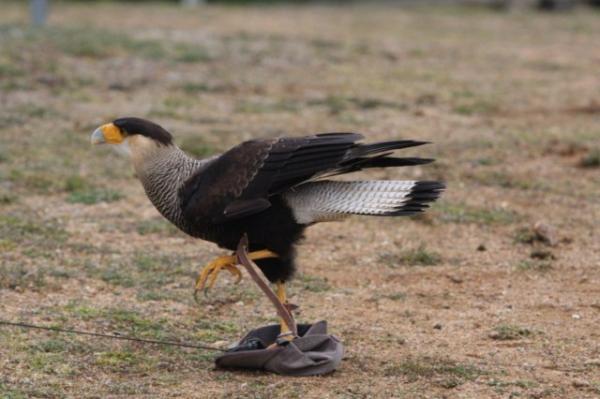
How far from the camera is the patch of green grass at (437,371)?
500 centimetres

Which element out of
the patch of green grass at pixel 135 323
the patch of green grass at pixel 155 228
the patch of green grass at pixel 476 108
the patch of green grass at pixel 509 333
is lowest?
the patch of green grass at pixel 155 228

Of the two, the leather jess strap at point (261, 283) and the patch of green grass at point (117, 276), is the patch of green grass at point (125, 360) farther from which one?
the patch of green grass at point (117, 276)

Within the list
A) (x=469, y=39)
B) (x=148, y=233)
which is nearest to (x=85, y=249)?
(x=148, y=233)

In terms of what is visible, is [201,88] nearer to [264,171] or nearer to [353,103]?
[353,103]

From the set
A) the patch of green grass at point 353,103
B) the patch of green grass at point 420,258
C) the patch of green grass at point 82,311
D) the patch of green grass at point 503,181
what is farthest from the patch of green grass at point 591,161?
the patch of green grass at point 82,311

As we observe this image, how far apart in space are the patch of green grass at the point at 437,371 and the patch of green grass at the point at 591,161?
415 centimetres

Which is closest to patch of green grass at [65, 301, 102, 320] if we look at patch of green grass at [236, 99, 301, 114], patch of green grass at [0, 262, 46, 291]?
patch of green grass at [0, 262, 46, 291]

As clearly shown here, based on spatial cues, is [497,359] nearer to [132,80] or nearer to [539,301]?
[539,301]

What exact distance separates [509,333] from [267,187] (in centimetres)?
140

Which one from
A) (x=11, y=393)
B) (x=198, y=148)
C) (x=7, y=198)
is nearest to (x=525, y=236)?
(x=198, y=148)

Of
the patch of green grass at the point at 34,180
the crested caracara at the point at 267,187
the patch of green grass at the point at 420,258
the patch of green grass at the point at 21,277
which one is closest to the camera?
the crested caracara at the point at 267,187

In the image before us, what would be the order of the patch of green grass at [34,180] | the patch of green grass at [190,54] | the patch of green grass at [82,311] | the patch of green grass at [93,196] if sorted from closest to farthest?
the patch of green grass at [82,311], the patch of green grass at [93,196], the patch of green grass at [34,180], the patch of green grass at [190,54]

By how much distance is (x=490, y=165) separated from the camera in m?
9.05

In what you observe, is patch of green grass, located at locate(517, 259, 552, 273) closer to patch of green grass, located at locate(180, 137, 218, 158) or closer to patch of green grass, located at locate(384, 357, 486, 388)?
patch of green grass, located at locate(384, 357, 486, 388)
